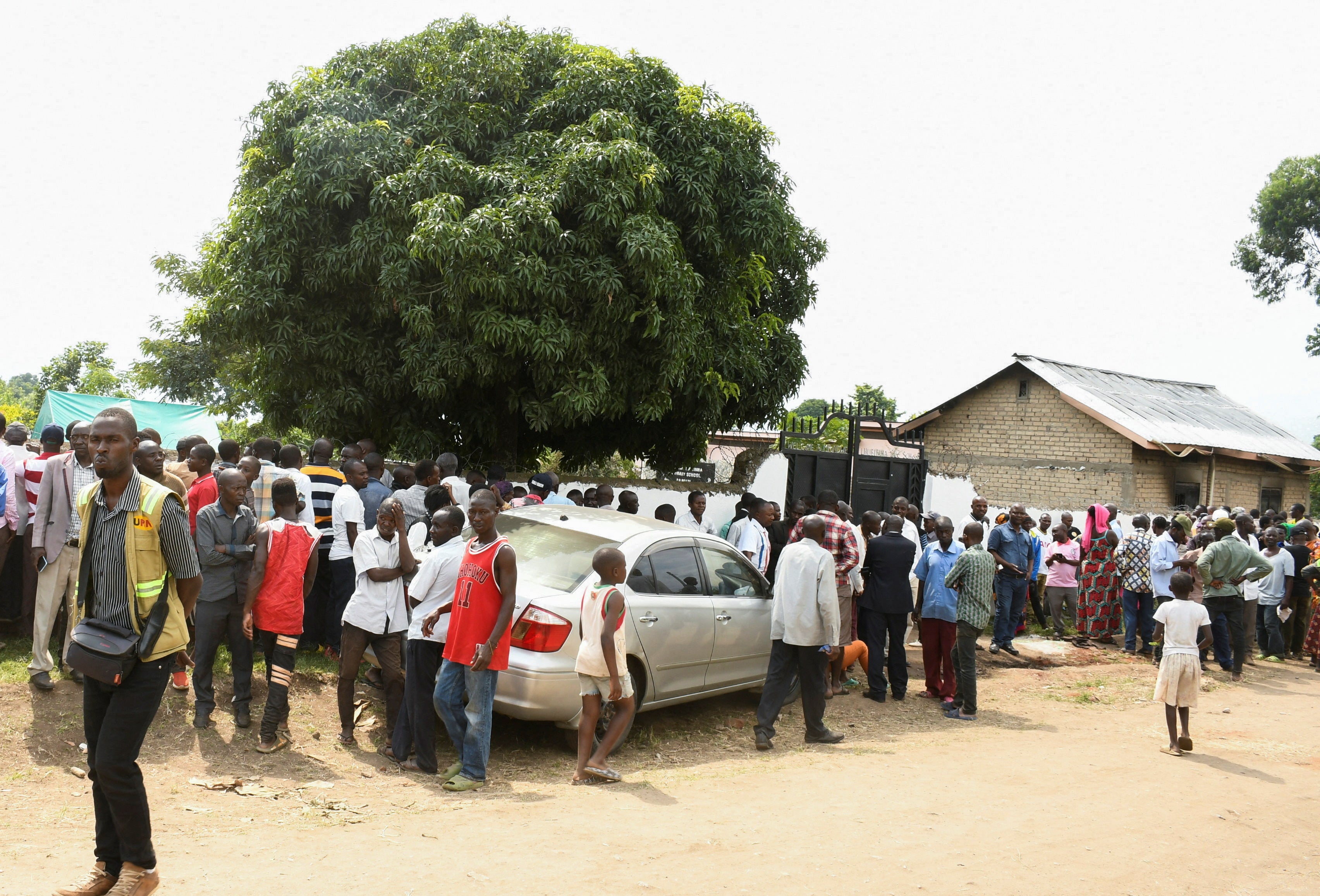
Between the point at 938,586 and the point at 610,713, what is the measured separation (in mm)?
3656

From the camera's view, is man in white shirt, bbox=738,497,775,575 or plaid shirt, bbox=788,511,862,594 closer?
plaid shirt, bbox=788,511,862,594

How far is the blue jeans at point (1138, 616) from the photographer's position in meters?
12.7

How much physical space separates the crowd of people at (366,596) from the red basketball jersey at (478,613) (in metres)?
0.01

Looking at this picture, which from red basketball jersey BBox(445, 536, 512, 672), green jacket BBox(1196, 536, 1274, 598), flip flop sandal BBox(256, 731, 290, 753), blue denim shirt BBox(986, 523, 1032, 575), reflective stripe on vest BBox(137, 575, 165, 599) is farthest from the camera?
blue denim shirt BBox(986, 523, 1032, 575)

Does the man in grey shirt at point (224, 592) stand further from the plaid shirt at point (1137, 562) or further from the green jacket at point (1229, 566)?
the plaid shirt at point (1137, 562)

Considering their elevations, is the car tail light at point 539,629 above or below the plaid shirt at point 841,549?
below

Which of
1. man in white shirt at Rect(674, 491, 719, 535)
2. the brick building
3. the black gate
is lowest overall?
man in white shirt at Rect(674, 491, 719, 535)

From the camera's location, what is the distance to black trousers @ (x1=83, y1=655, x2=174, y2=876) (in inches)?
141

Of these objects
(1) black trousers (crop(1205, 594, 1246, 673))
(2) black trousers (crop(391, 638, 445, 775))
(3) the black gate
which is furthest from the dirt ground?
(3) the black gate

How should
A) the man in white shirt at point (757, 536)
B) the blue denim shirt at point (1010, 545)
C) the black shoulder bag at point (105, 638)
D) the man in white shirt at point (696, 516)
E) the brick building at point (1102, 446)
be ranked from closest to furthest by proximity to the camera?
1. the black shoulder bag at point (105, 638)
2. the man in white shirt at point (757, 536)
3. the man in white shirt at point (696, 516)
4. the blue denim shirt at point (1010, 545)
5. the brick building at point (1102, 446)

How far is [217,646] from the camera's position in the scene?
634cm

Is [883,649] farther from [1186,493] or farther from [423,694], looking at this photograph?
[1186,493]

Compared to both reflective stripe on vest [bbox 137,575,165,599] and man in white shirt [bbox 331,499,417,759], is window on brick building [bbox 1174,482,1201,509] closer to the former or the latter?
man in white shirt [bbox 331,499,417,759]

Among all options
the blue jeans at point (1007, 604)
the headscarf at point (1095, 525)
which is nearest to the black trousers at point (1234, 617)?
the headscarf at point (1095, 525)
